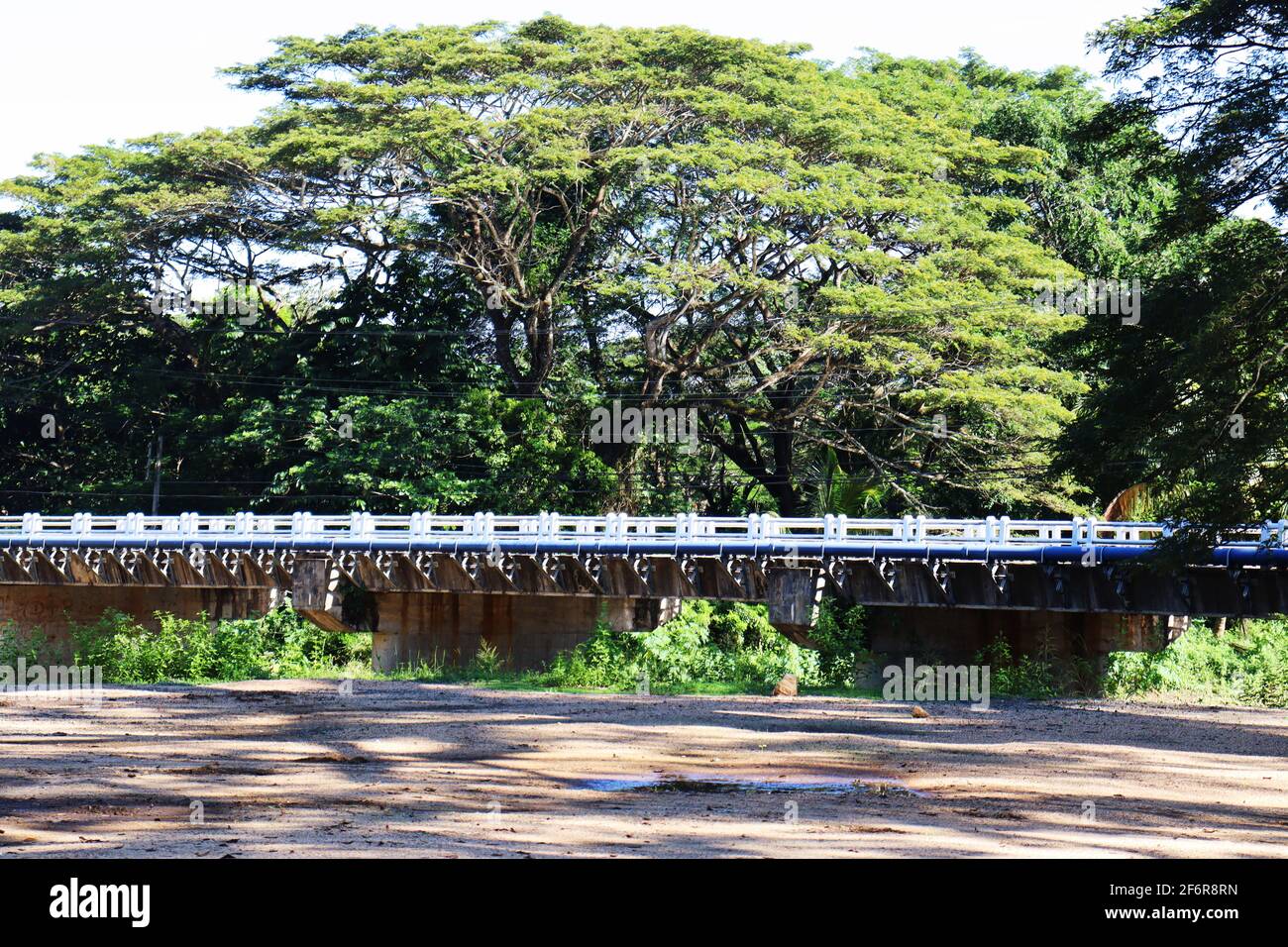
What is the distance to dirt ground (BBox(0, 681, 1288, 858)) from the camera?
40.1ft

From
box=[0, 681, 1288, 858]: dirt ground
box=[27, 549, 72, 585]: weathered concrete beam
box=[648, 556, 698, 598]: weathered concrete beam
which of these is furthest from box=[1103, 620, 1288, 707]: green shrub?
box=[27, 549, 72, 585]: weathered concrete beam

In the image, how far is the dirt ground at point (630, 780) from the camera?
1223 cm

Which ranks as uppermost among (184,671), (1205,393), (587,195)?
(587,195)

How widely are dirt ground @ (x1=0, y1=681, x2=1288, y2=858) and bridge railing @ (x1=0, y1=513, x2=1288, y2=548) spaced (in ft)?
15.9

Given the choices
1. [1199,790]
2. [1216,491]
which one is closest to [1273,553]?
[1216,491]

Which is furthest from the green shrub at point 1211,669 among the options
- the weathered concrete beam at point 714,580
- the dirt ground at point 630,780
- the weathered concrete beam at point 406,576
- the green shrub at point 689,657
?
the weathered concrete beam at point 406,576

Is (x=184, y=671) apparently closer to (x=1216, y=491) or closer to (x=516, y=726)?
(x=516, y=726)

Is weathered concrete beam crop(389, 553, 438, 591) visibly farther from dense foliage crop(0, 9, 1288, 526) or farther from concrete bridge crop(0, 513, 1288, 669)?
dense foliage crop(0, 9, 1288, 526)

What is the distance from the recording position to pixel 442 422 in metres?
50.2

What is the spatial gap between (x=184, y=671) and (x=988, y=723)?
67.4ft

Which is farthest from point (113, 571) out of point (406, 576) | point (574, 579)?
point (574, 579)

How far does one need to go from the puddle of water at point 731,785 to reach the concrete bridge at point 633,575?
1280 centimetres

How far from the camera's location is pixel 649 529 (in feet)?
129

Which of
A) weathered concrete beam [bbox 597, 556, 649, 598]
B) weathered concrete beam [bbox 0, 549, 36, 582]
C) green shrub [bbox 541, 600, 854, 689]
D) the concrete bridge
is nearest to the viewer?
the concrete bridge
